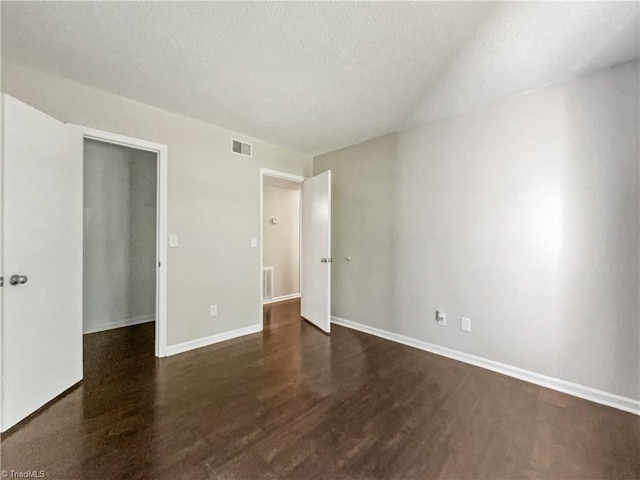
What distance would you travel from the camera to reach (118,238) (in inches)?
144

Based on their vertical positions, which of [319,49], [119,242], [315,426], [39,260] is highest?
[319,49]

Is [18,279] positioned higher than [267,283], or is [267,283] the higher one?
[18,279]

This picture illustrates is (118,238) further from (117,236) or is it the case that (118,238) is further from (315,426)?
(315,426)

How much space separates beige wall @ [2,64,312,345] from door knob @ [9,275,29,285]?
1.07m

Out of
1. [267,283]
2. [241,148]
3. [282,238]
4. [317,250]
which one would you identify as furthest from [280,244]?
[241,148]

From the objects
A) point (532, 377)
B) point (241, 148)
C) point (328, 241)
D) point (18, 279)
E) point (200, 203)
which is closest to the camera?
point (18, 279)

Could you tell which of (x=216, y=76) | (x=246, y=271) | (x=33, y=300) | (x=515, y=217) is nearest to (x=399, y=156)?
(x=515, y=217)

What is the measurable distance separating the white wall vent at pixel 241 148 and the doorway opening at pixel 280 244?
1.33 metres

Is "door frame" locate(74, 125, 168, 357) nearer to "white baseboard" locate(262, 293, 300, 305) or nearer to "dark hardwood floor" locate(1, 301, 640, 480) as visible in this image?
"dark hardwood floor" locate(1, 301, 640, 480)

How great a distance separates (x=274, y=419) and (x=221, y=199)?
2.25 metres

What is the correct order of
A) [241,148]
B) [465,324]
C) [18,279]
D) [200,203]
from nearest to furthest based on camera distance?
[18,279], [465,324], [200,203], [241,148]

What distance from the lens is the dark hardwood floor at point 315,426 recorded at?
1378 millimetres

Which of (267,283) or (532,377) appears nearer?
(532,377)

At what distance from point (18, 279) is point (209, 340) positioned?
1691mm
